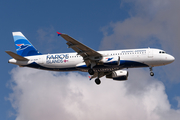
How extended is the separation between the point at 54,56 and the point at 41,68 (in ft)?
11.4

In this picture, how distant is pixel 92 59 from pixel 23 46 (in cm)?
1679

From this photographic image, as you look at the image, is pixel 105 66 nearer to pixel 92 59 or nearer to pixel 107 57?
pixel 107 57

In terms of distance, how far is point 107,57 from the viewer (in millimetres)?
52531

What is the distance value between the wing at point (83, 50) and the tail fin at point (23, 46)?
454 inches

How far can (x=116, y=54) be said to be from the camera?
53.6 m

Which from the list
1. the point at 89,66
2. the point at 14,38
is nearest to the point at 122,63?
the point at 89,66

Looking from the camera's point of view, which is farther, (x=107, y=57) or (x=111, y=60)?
(x=107, y=57)

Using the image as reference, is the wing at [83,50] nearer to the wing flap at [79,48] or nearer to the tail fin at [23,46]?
the wing flap at [79,48]

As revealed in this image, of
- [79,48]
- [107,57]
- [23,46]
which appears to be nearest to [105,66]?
[107,57]

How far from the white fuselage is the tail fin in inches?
96.2

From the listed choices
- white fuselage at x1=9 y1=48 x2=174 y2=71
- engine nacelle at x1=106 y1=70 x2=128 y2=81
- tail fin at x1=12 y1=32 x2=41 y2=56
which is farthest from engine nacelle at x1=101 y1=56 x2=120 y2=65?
tail fin at x1=12 y1=32 x2=41 y2=56

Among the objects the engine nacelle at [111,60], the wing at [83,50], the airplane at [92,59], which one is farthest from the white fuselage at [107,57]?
the wing at [83,50]

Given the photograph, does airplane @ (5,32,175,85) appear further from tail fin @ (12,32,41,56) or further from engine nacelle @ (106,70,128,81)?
engine nacelle @ (106,70,128,81)

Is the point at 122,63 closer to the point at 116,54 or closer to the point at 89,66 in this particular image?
the point at 116,54
